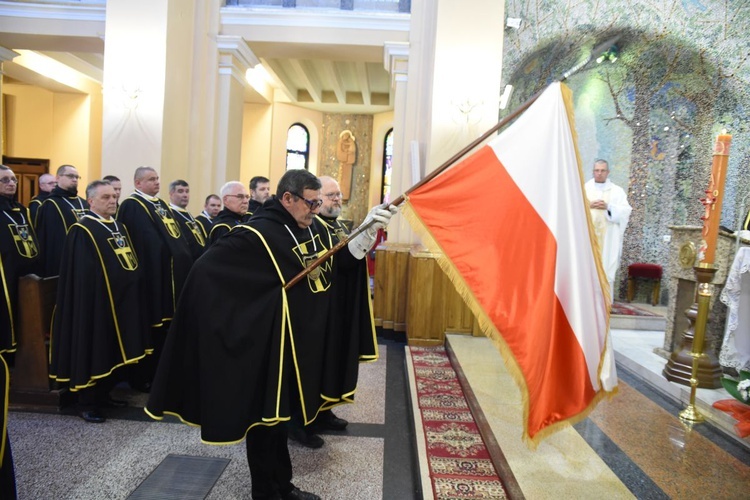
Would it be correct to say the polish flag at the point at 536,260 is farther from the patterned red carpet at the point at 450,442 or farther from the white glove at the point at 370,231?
the patterned red carpet at the point at 450,442

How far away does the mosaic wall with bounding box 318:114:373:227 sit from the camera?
1423 centimetres

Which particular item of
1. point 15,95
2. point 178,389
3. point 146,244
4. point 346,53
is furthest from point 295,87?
point 178,389

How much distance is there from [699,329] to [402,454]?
218cm

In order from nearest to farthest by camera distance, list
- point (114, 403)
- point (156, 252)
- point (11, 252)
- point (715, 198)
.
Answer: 1. point (715, 198)
2. point (114, 403)
3. point (11, 252)
4. point (156, 252)

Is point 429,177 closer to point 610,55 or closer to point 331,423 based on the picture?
point 331,423

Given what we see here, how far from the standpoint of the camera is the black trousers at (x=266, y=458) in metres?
2.22

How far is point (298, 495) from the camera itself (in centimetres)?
234

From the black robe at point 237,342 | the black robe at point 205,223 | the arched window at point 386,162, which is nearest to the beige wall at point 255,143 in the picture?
the arched window at point 386,162

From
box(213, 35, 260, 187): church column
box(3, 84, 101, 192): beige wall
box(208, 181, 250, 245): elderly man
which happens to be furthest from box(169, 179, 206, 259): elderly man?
box(3, 84, 101, 192): beige wall

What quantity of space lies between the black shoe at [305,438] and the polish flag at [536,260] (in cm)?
147

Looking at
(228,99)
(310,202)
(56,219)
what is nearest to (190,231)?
(56,219)

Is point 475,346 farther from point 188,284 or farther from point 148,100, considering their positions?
point 148,100

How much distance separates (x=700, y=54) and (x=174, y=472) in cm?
845

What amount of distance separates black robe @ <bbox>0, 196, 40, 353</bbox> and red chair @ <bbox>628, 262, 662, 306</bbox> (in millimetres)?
7928
